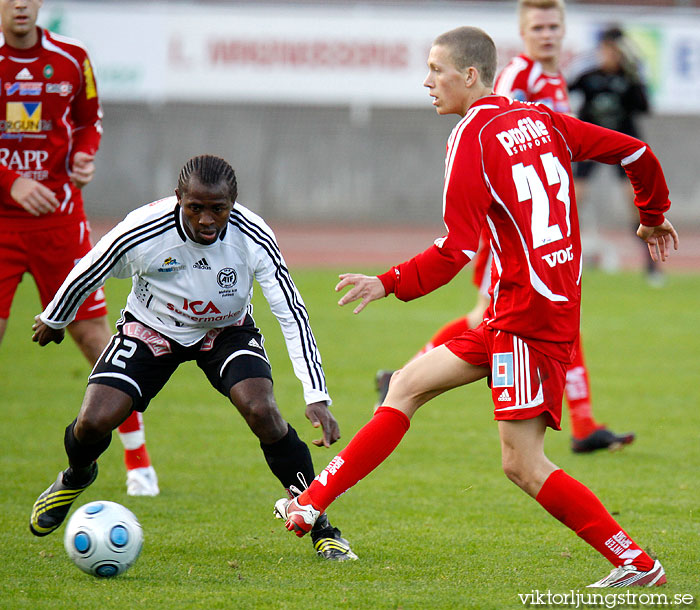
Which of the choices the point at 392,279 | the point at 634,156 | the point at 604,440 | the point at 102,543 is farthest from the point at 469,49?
the point at 604,440

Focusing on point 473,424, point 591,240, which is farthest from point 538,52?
point 591,240

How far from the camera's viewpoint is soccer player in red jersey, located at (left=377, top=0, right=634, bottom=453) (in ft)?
21.2

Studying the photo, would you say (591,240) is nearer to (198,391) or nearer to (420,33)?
(420,33)

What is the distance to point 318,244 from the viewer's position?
19875 mm

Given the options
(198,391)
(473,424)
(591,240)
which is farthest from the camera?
(591,240)

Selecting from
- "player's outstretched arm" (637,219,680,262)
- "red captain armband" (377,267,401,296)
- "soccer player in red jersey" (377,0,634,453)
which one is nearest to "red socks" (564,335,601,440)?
"soccer player in red jersey" (377,0,634,453)

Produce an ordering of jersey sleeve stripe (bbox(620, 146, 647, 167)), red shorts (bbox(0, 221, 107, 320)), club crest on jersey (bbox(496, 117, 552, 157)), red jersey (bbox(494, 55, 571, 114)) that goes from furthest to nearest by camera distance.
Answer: red jersey (bbox(494, 55, 571, 114)) < red shorts (bbox(0, 221, 107, 320)) < jersey sleeve stripe (bbox(620, 146, 647, 167)) < club crest on jersey (bbox(496, 117, 552, 157))

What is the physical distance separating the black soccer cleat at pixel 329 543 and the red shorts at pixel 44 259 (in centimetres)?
189

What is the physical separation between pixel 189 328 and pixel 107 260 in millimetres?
467

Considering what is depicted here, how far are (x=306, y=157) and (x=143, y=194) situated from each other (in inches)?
136

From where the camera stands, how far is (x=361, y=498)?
5.64 meters

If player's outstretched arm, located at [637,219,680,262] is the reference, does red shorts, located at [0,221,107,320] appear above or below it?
below

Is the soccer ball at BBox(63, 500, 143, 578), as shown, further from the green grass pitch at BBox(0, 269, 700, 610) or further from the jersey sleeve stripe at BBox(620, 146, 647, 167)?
the jersey sleeve stripe at BBox(620, 146, 647, 167)

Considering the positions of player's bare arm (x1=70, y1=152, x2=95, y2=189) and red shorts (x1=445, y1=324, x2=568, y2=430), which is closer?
red shorts (x1=445, y1=324, x2=568, y2=430)
